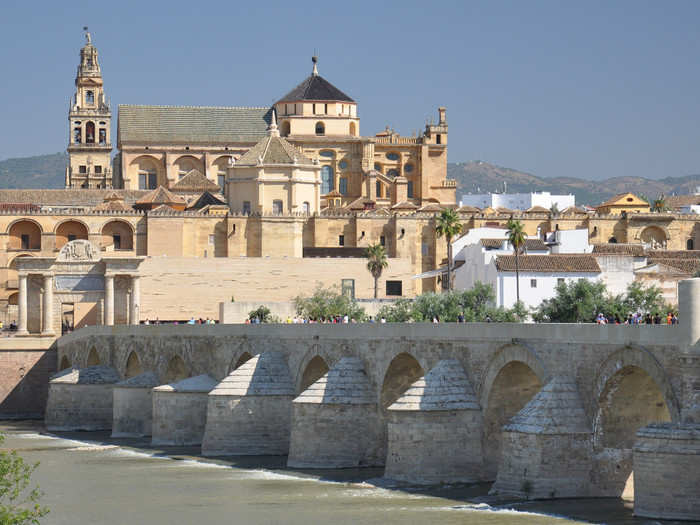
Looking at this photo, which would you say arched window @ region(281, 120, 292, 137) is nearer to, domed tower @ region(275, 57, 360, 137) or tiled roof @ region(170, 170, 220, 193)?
domed tower @ region(275, 57, 360, 137)

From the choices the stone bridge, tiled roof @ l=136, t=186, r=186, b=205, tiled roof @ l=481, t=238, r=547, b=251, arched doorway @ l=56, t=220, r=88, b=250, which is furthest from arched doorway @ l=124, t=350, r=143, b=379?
tiled roof @ l=136, t=186, r=186, b=205

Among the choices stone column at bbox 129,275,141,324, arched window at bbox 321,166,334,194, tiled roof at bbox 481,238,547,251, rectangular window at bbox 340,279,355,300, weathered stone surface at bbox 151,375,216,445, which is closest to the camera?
weathered stone surface at bbox 151,375,216,445

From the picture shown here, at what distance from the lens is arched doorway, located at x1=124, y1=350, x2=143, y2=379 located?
192 feet

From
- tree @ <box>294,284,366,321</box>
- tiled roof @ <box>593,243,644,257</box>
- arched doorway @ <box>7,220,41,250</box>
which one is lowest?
tree @ <box>294,284,366,321</box>

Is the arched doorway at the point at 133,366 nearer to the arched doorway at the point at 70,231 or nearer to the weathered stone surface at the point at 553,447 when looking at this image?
the weathered stone surface at the point at 553,447

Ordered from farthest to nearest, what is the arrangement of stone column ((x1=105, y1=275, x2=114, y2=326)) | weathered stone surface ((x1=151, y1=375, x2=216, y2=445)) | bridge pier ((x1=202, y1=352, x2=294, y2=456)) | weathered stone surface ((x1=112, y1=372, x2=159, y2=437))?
stone column ((x1=105, y1=275, x2=114, y2=326)) → weathered stone surface ((x1=112, y1=372, x2=159, y2=437)) → weathered stone surface ((x1=151, y1=375, x2=216, y2=445)) → bridge pier ((x1=202, y1=352, x2=294, y2=456))

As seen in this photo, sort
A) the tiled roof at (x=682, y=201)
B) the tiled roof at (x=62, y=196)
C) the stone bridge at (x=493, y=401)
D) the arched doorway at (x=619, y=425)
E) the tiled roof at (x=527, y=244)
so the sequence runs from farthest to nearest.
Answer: the tiled roof at (x=682, y=201) → the tiled roof at (x=62, y=196) → the tiled roof at (x=527, y=244) → the arched doorway at (x=619, y=425) → the stone bridge at (x=493, y=401)

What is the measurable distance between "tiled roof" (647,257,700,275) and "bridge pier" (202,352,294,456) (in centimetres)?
3264

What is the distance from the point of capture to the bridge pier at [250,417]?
43406mm

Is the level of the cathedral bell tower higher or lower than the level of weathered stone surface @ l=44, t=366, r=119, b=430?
higher

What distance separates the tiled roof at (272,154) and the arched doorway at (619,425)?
6388cm

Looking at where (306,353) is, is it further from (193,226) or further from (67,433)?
(193,226)

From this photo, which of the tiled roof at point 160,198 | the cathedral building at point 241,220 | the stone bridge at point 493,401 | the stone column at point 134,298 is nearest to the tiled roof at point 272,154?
the cathedral building at point 241,220

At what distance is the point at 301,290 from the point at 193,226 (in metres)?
11.8
